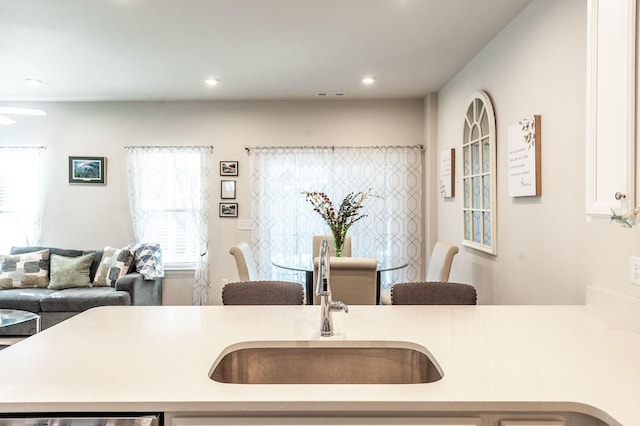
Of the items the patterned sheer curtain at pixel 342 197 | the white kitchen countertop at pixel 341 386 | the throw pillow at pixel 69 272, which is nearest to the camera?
the white kitchen countertop at pixel 341 386

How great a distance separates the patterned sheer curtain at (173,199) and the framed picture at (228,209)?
17 cm

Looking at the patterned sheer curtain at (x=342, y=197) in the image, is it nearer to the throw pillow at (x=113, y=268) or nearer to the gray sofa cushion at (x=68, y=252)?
the throw pillow at (x=113, y=268)

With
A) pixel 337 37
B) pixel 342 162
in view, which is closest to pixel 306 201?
pixel 342 162

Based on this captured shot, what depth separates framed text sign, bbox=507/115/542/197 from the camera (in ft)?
8.16

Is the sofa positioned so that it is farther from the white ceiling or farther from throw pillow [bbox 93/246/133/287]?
the white ceiling

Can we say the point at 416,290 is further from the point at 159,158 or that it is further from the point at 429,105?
the point at 159,158

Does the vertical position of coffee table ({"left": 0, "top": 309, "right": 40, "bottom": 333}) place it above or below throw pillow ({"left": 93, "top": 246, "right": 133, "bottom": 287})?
below

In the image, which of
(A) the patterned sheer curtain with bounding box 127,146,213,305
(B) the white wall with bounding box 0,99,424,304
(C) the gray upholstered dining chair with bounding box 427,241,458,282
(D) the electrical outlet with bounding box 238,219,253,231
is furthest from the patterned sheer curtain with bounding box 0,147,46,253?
(C) the gray upholstered dining chair with bounding box 427,241,458,282

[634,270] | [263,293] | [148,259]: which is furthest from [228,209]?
[634,270]

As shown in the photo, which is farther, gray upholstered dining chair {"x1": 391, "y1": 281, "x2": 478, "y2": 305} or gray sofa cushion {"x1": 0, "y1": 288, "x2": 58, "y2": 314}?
gray sofa cushion {"x1": 0, "y1": 288, "x2": 58, "y2": 314}

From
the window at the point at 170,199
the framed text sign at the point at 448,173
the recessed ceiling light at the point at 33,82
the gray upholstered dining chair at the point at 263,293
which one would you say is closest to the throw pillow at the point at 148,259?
the window at the point at 170,199

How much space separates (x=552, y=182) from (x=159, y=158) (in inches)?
164

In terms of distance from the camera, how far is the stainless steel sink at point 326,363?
139 cm

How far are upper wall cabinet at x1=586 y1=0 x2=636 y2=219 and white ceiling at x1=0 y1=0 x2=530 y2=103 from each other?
125 centimetres
